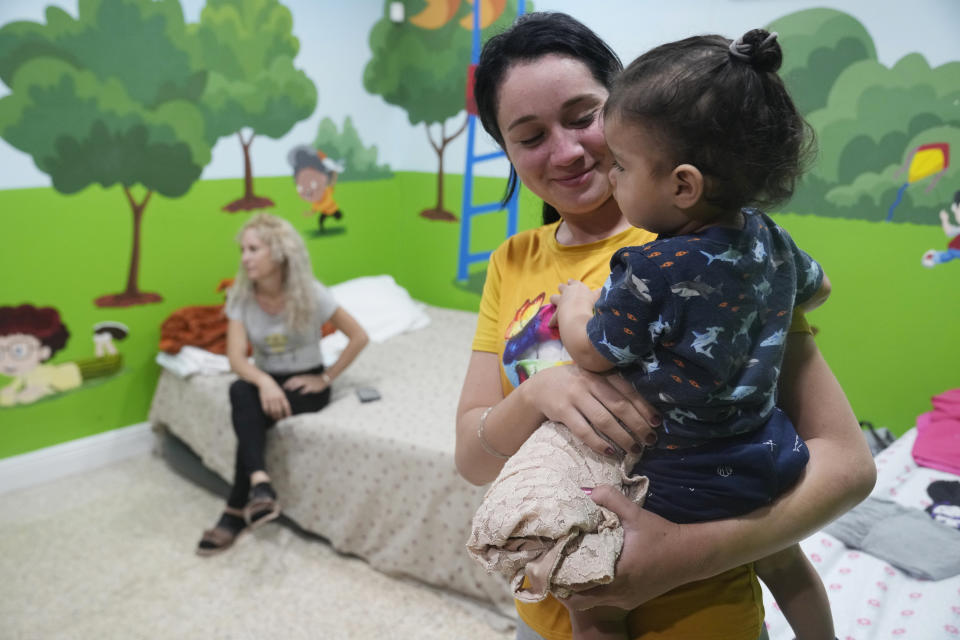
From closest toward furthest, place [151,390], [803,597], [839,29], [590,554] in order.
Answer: [590,554], [803,597], [839,29], [151,390]

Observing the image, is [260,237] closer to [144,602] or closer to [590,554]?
[144,602]

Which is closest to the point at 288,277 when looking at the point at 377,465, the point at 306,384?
the point at 306,384

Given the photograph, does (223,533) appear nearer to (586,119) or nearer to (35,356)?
(35,356)

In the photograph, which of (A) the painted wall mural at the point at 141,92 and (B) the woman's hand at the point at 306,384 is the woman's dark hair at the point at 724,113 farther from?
(A) the painted wall mural at the point at 141,92

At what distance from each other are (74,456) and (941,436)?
11.1 feet

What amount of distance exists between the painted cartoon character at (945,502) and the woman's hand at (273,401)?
2094mm

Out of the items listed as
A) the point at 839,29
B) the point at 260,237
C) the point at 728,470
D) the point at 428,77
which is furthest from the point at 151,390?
the point at 839,29

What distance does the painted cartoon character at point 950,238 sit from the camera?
7.98ft

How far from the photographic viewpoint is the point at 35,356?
2.90 meters

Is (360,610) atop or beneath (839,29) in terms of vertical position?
beneath

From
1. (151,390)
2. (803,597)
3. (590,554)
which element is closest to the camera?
(590,554)

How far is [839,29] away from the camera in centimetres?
257

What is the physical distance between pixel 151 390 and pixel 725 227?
3171 millimetres

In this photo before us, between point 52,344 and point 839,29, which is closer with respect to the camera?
point 839,29
